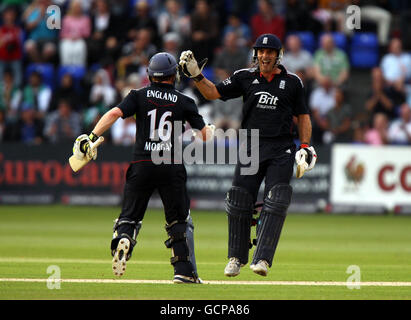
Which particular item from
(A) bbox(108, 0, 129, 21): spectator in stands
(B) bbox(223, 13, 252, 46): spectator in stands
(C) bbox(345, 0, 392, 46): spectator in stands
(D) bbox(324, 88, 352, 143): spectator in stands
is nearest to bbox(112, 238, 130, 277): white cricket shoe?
(D) bbox(324, 88, 352, 143): spectator in stands

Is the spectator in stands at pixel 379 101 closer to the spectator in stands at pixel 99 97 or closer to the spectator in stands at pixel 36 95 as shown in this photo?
the spectator in stands at pixel 99 97

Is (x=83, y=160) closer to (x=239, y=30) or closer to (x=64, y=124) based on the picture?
(x=64, y=124)

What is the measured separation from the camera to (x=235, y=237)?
29.6 ft

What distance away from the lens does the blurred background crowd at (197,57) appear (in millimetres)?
20406

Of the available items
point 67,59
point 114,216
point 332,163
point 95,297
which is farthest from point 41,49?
point 95,297

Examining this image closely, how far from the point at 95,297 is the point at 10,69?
15487 mm

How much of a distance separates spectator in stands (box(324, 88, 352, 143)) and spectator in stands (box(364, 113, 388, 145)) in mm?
447

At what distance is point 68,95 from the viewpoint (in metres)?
21.1

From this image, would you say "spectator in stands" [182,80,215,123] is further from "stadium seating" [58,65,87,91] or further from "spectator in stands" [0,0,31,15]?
"spectator in stands" [0,0,31,15]

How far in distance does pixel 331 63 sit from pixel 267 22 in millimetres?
1969

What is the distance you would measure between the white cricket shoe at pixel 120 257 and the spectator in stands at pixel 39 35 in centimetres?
1463

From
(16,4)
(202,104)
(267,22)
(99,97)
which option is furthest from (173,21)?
(16,4)

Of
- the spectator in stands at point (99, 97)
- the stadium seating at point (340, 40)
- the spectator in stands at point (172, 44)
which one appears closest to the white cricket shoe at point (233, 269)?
the spectator in stands at point (99, 97)
